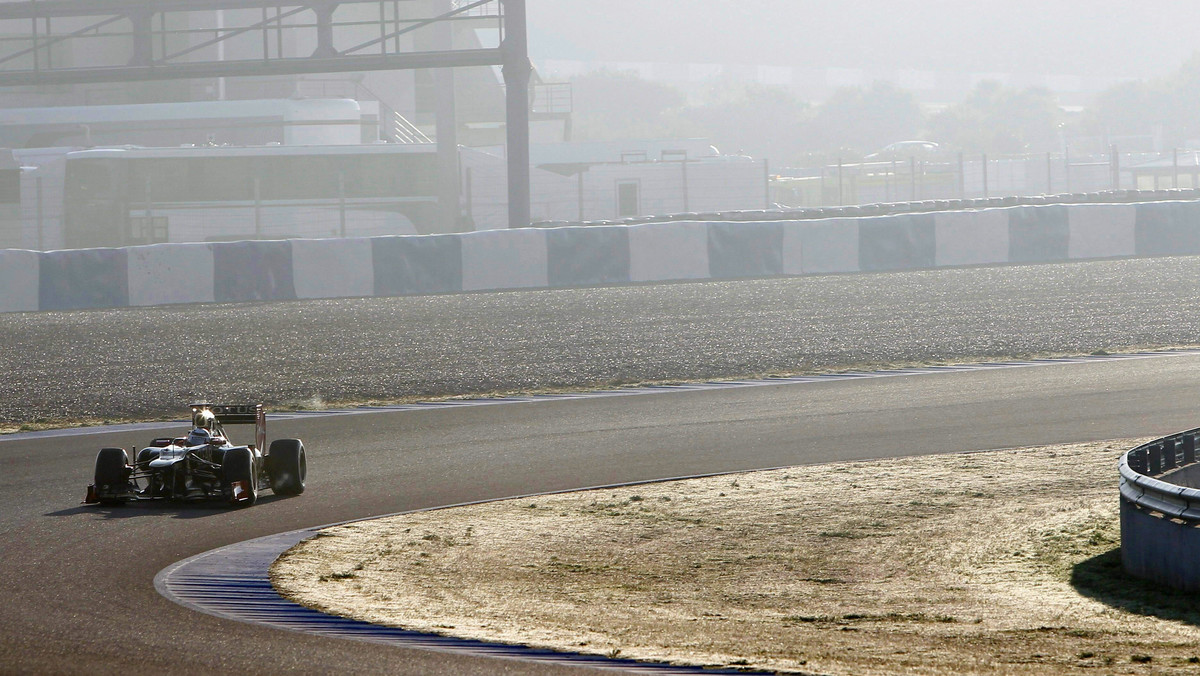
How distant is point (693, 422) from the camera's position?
8617 millimetres

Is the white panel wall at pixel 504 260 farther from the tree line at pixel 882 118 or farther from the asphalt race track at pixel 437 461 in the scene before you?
the tree line at pixel 882 118

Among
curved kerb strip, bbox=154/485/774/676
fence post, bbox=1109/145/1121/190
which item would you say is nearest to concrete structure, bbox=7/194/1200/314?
curved kerb strip, bbox=154/485/774/676

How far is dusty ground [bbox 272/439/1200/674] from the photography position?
3.87m

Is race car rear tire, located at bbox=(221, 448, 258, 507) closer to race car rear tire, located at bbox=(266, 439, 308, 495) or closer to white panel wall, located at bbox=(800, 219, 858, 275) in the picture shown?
race car rear tire, located at bbox=(266, 439, 308, 495)

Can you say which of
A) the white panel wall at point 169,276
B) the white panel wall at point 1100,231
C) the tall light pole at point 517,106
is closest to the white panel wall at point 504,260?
the white panel wall at point 169,276

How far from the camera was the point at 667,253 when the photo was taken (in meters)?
15.7

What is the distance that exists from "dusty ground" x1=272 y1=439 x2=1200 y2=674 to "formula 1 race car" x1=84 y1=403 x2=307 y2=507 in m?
0.93

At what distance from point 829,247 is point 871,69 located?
161245 millimetres

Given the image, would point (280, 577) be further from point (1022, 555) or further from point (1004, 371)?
point (1004, 371)

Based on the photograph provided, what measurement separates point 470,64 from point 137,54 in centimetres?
570

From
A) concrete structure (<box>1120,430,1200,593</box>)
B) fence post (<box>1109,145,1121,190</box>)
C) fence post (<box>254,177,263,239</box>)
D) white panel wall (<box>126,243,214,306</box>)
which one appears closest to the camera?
concrete structure (<box>1120,430,1200,593</box>)

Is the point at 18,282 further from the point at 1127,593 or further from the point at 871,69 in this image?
the point at 871,69

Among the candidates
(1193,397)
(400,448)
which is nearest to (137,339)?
(400,448)

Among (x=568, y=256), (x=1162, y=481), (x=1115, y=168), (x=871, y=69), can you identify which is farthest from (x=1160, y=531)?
(x=871, y=69)
